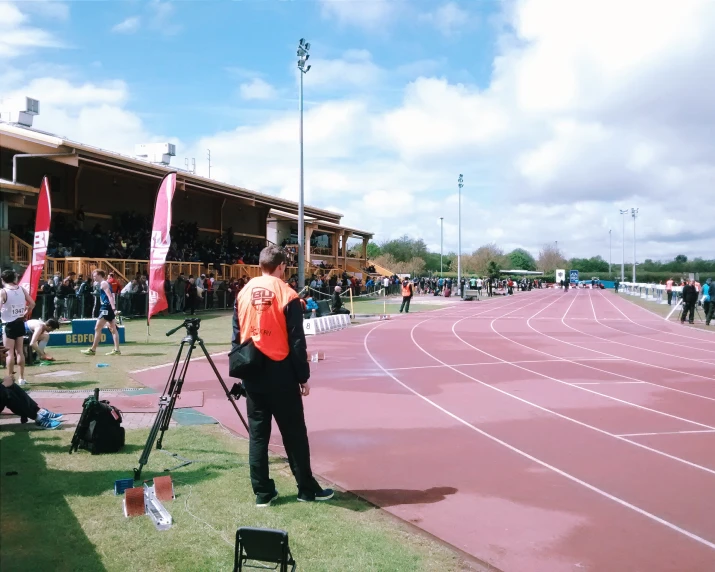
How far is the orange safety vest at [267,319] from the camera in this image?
464cm

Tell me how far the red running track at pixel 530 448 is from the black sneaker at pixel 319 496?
380mm

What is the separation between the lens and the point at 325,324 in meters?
20.8

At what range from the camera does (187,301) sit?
26078 millimetres

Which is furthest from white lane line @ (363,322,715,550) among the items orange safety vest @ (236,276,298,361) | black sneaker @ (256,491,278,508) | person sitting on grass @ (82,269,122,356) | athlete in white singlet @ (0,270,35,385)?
person sitting on grass @ (82,269,122,356)

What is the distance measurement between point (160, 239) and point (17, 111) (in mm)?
19699

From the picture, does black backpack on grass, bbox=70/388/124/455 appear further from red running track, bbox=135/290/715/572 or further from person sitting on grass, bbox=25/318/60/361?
person sitting on grass, bbox=25/318/60/361

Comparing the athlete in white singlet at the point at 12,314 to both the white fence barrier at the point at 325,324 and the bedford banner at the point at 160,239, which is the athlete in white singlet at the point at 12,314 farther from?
the white fence barrier at the point at 325,324

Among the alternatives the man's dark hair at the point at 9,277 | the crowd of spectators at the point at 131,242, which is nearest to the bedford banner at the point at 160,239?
the man's dark hair at the point at 9,277

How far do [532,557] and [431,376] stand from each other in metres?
7.54

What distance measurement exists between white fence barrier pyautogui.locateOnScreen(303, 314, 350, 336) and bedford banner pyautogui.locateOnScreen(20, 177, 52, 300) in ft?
24.2

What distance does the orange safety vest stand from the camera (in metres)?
4.64

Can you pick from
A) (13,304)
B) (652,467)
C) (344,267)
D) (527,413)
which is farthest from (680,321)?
(344,267)

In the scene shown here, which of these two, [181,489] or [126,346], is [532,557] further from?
[126,346]

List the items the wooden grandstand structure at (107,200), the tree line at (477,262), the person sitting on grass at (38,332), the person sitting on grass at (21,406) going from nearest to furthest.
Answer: the person sitting on grass at (21,406) < the person sitting on grass at (38,332) < the wooden grandstand structure at (107,200) < the tree line at (477,262)
